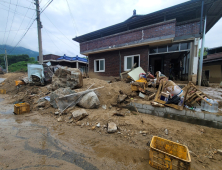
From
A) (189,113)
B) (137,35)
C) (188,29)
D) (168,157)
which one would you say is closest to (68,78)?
(168,157)

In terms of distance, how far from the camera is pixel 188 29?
6.78 m

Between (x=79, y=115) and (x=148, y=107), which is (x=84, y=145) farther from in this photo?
(x=148, y=107)

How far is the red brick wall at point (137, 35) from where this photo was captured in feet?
21.4

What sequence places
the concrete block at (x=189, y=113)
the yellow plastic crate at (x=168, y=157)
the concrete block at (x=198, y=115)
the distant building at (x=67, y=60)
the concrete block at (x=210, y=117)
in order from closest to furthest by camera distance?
1. the yellow plastic crate at (x=168, y=157)
2. the concrete block at (x=210, y=117)
3. the concrete block at (x=198, y=115)
4. the concrete block at (x=189, y=113)
5. the distant building at (x=67, y=60)

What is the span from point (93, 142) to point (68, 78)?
411 cm

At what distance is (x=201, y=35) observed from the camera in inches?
252

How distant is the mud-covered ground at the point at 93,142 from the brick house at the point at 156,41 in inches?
215

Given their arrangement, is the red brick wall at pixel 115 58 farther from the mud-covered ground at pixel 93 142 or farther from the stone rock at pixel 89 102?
the mud-covered ground at pixel 93 142

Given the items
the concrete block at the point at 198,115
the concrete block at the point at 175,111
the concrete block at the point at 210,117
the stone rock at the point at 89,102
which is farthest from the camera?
the stone rock at the point at 89,102

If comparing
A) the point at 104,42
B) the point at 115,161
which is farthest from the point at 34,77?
the point at 115,161

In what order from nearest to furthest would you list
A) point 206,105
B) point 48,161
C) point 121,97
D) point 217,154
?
point 48,161
point 217,154
point 206,105
point 121,97

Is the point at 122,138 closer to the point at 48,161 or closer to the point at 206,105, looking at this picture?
the point at 48,161

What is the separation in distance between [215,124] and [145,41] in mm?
6266

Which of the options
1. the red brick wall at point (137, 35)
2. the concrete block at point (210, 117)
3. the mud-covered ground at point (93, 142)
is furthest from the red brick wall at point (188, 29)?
the mud-covered ground at point (93, 142)
